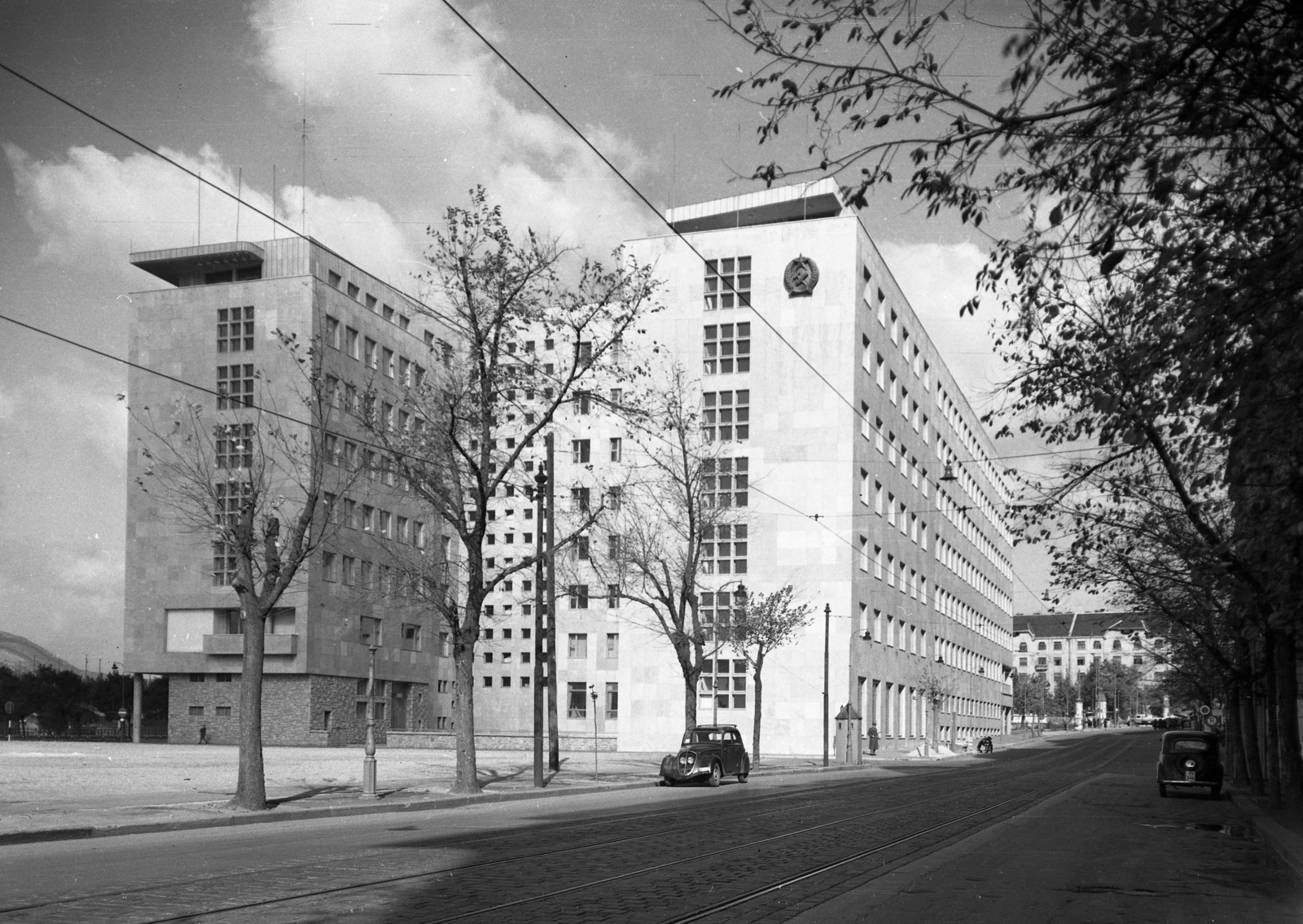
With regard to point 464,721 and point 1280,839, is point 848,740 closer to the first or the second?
point 464,721

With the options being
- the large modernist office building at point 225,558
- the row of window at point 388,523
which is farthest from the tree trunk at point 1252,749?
the row of window at point 388,523

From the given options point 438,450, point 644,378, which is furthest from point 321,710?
point 438,450

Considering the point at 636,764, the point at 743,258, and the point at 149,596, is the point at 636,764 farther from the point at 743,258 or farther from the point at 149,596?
the point at 149,596

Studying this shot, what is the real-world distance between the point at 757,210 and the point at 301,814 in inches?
2243

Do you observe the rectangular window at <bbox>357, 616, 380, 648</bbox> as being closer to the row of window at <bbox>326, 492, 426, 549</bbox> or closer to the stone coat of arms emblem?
the row of window at <bbox>326, 492, 426, 549</bbox>

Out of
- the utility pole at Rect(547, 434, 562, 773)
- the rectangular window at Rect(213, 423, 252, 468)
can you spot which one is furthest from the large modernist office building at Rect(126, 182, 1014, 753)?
the rectangular window at Rect(213, 423, 252, 468)

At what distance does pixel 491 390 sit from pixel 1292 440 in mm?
19553

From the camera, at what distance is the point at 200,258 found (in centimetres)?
7512

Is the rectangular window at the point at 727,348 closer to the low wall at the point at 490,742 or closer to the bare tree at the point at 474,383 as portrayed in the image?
the low wall at the point at 490,742

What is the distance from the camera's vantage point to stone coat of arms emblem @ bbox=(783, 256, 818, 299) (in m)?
67.4

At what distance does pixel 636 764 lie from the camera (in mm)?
48188

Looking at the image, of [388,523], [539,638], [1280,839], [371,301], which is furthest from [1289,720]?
[371,301]

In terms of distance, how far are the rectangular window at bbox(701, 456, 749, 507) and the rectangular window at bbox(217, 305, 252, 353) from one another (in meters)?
27.0

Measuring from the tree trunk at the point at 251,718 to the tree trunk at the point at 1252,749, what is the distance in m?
23.7
